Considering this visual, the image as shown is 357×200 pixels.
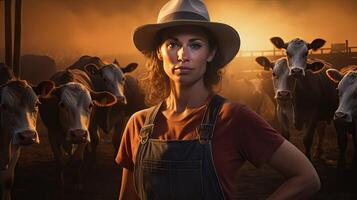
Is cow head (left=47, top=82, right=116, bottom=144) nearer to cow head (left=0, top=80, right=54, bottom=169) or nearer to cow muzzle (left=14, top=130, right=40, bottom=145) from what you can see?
cow head (left=0, top=80, right=54, bottom=169)

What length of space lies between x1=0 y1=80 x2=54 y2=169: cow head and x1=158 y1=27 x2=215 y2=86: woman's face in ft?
10.7

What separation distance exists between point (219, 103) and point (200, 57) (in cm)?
23

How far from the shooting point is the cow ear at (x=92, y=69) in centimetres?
825

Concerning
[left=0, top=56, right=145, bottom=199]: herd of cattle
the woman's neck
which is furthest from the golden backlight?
the woman's neck

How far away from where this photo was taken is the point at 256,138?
1.80m

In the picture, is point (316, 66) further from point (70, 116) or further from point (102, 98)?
point (70, 116)

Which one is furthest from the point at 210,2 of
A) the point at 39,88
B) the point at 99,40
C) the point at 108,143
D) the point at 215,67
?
the point at 215,67

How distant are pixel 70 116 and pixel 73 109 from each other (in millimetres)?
97

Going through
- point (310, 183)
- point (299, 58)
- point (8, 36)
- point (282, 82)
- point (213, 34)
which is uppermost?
point (8, 36)

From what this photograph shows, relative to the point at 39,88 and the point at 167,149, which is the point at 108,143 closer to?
the point at 39,88

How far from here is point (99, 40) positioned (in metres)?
28.9

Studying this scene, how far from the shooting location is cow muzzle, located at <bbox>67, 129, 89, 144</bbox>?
548 centimetres

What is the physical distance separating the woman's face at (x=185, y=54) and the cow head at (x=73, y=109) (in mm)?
3697

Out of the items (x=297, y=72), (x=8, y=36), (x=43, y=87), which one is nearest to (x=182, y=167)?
(x=43, y=87)
